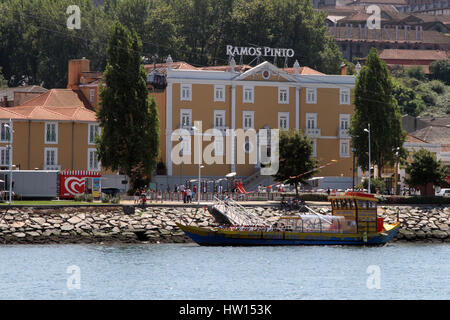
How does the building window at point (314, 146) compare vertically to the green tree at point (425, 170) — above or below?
above

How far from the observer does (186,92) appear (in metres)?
A: 106

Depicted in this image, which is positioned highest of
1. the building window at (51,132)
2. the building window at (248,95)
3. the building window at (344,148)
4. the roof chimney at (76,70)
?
the roof chimney at (76,70)

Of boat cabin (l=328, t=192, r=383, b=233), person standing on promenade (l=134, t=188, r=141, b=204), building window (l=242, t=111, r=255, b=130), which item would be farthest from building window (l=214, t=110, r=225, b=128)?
boat cabin (l=328, t=192, r=383, b=233)

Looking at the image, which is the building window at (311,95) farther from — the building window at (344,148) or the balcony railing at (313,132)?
the building window at (344,148)

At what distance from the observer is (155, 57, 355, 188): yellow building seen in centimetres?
10594

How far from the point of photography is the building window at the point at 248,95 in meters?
109

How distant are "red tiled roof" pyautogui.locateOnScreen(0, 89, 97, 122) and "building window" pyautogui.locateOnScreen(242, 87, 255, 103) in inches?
582

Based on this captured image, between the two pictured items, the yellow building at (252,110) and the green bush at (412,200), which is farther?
the yellow building at (252,110)

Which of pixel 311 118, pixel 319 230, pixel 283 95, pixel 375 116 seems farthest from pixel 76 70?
pixel 319 230

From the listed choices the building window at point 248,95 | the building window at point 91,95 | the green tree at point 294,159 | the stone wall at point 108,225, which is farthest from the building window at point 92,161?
the stone wall at point 108,225

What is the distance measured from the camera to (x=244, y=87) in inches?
4281

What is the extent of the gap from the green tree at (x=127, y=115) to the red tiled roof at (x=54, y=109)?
11075 mm

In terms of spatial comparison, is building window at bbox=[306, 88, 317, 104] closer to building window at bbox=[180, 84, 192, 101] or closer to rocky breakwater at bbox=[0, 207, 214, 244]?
building window at bbox=[180, 84, 192, 101]
